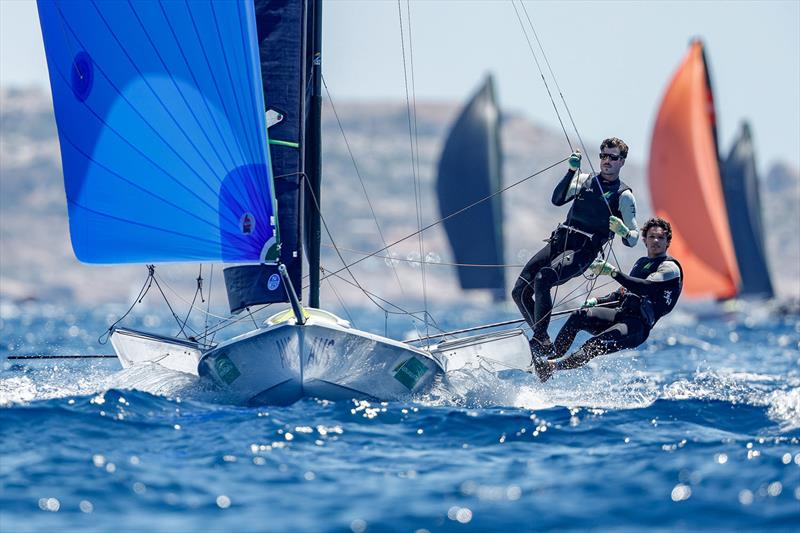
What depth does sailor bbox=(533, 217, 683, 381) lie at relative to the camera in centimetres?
882

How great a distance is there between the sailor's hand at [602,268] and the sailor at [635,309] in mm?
16

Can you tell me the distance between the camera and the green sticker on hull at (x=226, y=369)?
8344mm

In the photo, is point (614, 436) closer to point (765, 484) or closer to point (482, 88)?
point (765, 484)

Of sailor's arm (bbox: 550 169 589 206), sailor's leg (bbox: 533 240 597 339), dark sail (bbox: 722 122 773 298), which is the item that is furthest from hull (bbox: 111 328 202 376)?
dark sail (bbox: 722 122 773 298)

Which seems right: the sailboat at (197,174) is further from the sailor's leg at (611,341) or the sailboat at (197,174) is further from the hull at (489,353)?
the sailor's leg at (611,341)

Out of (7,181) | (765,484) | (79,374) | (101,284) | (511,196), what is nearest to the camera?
(765,484)

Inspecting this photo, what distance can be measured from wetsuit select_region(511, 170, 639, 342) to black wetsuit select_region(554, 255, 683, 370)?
0.99 ft

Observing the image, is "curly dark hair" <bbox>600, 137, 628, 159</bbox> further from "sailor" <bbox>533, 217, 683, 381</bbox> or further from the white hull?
the white hull

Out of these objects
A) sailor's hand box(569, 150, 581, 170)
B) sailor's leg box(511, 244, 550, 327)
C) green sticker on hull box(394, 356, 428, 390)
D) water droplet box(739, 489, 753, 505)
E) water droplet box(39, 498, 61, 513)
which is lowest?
water droplet box(739, 489, 753, 505)

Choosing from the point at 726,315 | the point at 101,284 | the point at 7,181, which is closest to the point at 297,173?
the point at 726,315

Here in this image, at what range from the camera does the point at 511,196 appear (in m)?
167

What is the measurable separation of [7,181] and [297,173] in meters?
152

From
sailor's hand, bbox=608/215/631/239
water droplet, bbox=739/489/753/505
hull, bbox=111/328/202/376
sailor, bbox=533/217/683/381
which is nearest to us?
water droplet, bbox=739/489/753/505

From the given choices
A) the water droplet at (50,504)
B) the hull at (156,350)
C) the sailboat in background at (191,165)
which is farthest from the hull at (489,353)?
the water droplet at (50,504)
